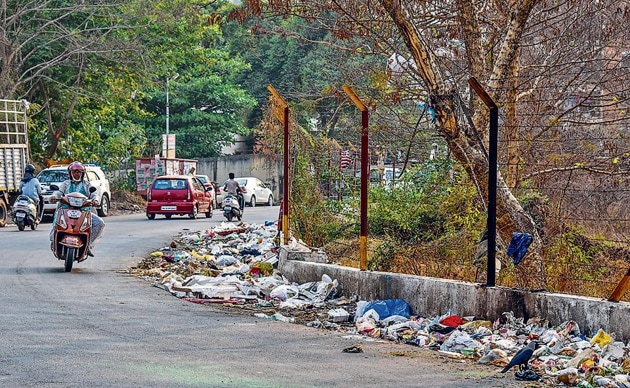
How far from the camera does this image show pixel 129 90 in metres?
40.4

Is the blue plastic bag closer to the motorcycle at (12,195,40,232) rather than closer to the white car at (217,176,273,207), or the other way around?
the motorcycle at (12,195,40,232)

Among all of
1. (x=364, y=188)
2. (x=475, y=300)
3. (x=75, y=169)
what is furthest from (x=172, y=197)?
(x=475, y=300)

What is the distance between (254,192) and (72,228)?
33.9 metres

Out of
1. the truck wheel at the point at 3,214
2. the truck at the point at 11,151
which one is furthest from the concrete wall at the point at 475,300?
the truck at the point at 11,151

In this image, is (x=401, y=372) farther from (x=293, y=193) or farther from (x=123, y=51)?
(x=123, y=51)

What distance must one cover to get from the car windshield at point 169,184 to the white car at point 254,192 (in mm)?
12919

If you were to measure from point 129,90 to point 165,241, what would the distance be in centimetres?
1883

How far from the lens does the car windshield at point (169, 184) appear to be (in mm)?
33969

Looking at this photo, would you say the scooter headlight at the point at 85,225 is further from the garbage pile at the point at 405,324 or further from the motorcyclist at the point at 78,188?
the garbage pile at the point at 405,324

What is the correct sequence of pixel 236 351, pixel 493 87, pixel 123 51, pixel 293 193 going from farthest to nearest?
pixel 123 51 → pixel 293 193 → pixel 493 87 → pixel 236 351

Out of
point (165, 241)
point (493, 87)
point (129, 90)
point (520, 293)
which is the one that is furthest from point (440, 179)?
point (129, 90)

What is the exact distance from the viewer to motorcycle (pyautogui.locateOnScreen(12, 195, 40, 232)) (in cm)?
2603

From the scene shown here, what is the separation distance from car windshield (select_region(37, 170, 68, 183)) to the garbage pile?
16.1 m

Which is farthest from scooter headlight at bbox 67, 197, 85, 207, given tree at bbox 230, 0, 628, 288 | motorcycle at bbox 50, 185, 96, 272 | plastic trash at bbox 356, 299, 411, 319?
plastic trash at bbox 356, 299, 411, 319
